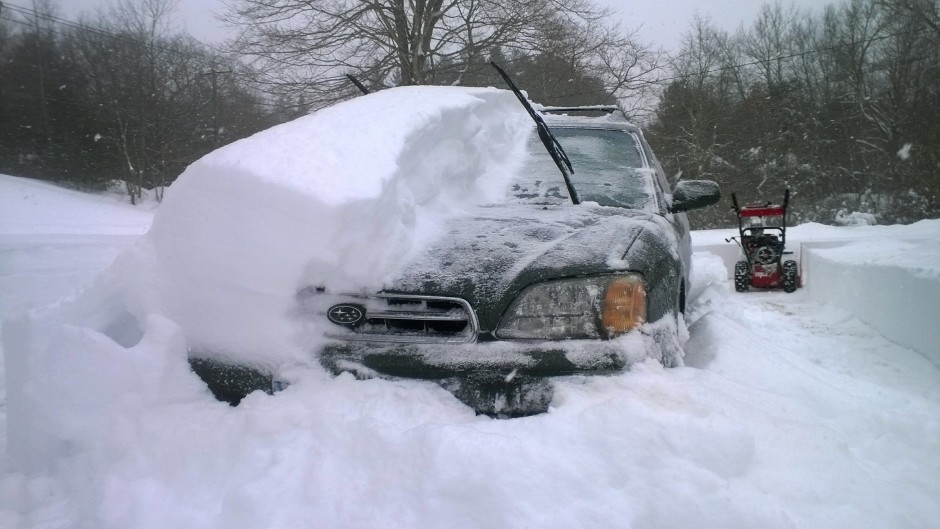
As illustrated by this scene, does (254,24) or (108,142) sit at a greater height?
(254,24)

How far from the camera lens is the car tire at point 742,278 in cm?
884

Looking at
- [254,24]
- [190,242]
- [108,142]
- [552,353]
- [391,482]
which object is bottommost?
[391,482]

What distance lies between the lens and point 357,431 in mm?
1762

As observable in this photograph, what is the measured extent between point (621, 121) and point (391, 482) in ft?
11.0

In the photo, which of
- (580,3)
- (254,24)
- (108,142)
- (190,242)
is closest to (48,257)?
(190,242)

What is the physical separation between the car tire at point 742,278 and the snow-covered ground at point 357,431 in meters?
6.29

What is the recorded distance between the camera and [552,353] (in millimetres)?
1944

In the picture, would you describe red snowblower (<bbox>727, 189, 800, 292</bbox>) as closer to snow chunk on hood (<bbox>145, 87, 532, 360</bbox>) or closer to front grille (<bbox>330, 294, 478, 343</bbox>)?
snow chunk on hood (<bbox>145, 87, 532, 360</bbox>)

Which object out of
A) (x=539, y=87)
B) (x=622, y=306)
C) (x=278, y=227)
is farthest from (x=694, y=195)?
(x=539, y=87)

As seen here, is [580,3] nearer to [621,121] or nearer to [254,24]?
[254,24]

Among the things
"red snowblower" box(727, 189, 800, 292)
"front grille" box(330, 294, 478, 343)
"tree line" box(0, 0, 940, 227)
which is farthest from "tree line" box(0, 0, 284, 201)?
"front grille" box(330, 294, 478, 343)

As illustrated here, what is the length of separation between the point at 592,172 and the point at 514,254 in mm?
1398

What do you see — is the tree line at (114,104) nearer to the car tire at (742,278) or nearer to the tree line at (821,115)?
the car tire at (742,278)

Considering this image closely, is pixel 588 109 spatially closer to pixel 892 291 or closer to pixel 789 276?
pixel 892 291
